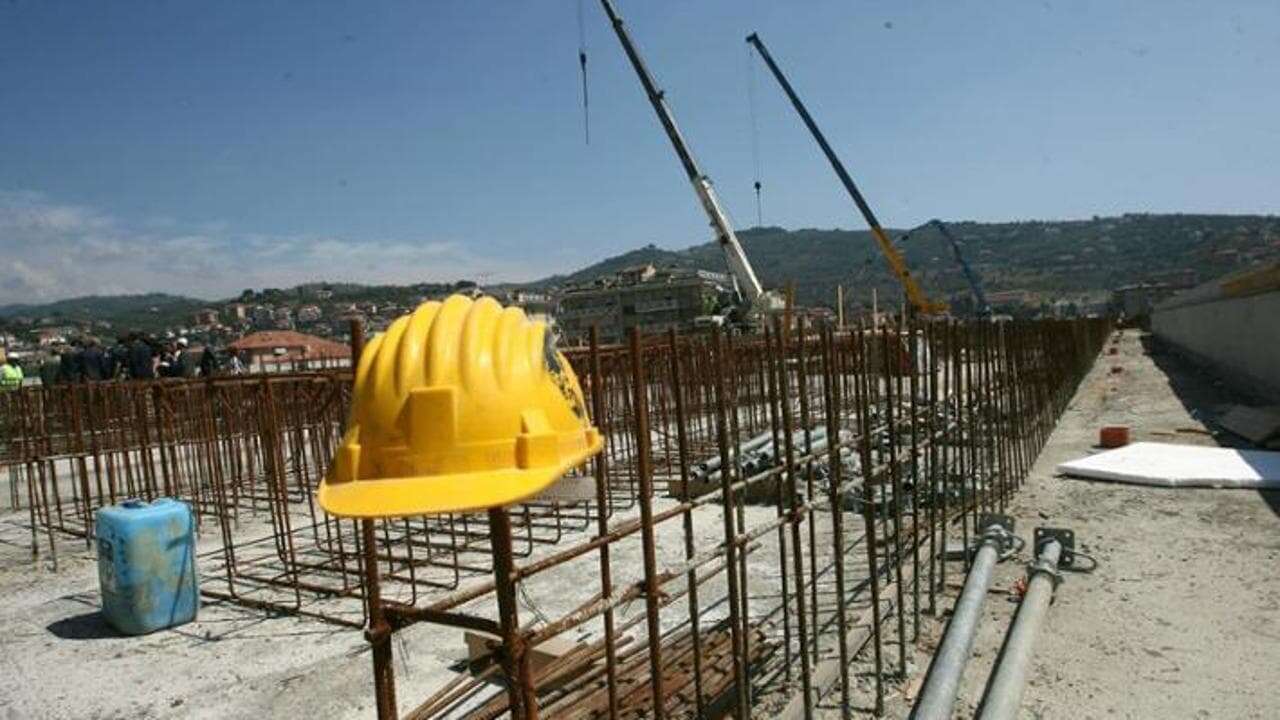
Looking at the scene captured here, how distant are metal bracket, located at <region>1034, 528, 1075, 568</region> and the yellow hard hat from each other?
5.76m

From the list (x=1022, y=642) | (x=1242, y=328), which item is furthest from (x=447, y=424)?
(x=1242, y=328)

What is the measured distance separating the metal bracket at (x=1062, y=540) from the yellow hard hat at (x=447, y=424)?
5.76 meters

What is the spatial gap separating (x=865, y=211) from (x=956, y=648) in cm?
4535

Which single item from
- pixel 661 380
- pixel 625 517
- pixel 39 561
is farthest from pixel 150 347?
pixel 625 517

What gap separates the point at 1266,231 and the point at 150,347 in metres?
173

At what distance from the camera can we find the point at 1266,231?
138625 mm

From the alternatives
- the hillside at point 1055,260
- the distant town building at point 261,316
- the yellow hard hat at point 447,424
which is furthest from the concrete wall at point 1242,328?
the hillside at point 1055,260

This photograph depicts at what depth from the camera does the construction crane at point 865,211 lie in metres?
44.2

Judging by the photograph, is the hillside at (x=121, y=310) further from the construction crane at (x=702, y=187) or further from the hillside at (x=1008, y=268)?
the construction crane at (x=702, y=187)

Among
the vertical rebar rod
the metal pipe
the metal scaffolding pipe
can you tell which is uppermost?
the vertical rebar rod

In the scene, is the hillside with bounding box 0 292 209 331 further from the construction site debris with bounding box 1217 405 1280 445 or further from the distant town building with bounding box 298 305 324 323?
the construction site debris with bounding box 1217 405 1280 445

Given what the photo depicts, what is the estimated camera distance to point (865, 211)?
47.0 m

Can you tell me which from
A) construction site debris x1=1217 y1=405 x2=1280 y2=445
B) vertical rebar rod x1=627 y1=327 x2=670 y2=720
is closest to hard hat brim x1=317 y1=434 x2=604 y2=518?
vertical rebar rod x1=627 y1=327 x2=670 y2=720

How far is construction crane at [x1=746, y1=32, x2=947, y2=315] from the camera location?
4425 cm
